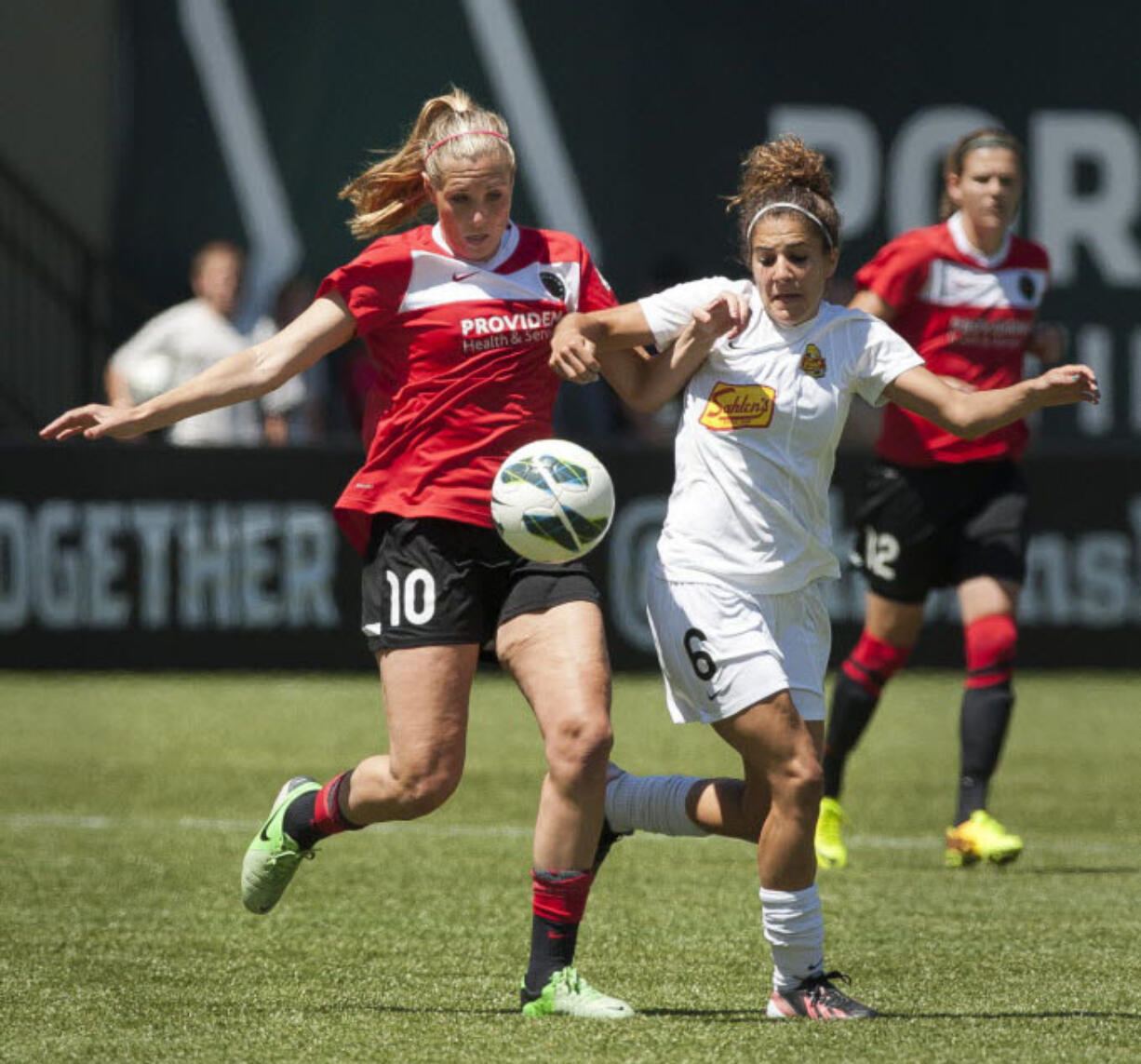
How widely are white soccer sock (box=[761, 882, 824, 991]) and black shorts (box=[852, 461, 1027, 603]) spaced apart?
3.06 m

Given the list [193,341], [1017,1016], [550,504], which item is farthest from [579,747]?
[193,341]

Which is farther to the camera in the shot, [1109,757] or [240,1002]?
[1109,757]

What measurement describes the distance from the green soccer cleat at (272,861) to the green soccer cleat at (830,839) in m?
2.37

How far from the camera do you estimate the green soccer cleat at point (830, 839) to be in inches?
314

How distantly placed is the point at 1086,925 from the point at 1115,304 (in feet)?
40.1

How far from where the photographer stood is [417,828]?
8914 millimetres

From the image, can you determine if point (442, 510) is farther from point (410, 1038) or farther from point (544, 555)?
point (410, 1038)

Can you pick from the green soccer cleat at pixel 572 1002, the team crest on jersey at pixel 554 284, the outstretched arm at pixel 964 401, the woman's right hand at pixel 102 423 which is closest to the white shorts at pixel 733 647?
the outstretched arm at pixel 964 401

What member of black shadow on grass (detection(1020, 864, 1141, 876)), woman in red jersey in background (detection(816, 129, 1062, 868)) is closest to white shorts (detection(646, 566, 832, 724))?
black shadow on grass (detection(1020, 864, 1141, 876))

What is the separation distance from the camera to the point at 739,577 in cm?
556

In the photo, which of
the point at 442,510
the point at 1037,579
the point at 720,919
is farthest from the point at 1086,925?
the point at 1037,579

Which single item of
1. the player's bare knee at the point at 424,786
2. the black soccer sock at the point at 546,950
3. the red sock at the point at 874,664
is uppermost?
the player's bare knee at the point at 424,786

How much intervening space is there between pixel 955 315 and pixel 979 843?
189 cm

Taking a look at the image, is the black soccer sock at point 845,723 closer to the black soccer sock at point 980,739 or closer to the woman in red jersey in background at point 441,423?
the black soccer sock at point 980,739
